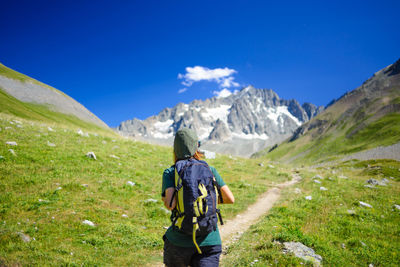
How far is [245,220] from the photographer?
12453 millimetres

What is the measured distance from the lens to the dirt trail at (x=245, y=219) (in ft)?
34.1

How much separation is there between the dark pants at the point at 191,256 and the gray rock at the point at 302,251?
4581 mm

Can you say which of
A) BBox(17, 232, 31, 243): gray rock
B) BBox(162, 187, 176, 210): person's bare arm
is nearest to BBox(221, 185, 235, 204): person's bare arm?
BBox(162, 187, 176, 210): person's bare arm

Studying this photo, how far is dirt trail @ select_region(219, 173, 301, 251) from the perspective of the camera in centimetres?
1040

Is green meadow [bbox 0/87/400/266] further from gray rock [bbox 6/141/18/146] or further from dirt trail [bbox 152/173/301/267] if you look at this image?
dirt trail [bbox 152/173/301/267]

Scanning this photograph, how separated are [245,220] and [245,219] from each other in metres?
0.17

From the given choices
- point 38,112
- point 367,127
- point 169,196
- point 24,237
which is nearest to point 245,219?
point 169,196

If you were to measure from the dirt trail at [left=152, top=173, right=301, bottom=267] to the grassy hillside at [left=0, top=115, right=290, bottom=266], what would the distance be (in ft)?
2.05

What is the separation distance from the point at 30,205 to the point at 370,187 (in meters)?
23.3

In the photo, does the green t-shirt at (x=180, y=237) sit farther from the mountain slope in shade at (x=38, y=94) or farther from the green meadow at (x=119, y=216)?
the mountain slope in shade at (x=38, y=94)

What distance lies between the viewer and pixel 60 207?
9.80 meters

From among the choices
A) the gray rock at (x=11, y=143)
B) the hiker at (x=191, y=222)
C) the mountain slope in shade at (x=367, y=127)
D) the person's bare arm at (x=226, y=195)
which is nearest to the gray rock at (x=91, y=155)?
the gray rock at (x=11, y=143)

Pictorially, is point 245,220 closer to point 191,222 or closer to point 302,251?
point 302,251

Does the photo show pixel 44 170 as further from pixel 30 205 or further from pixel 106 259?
pixel 106 259
